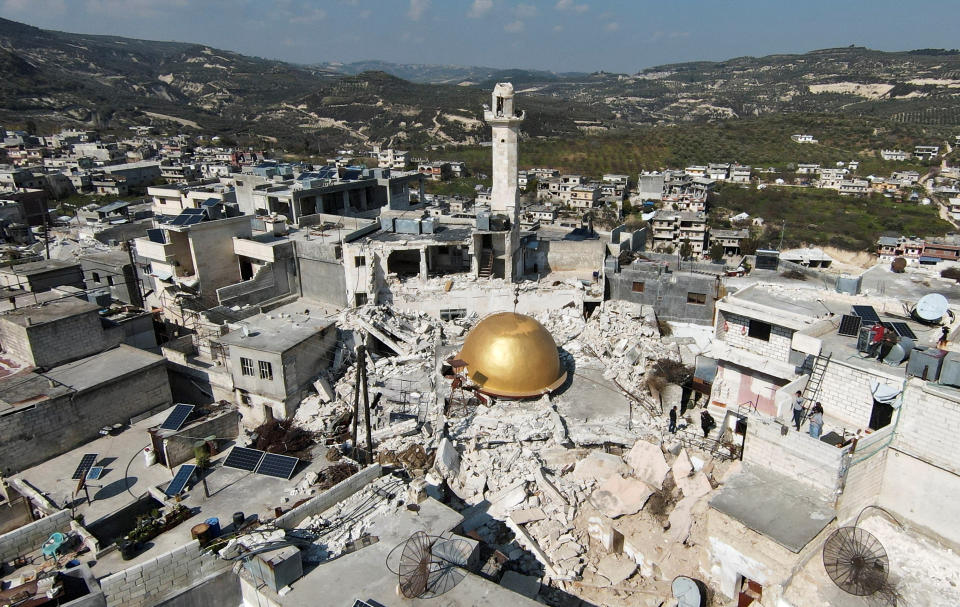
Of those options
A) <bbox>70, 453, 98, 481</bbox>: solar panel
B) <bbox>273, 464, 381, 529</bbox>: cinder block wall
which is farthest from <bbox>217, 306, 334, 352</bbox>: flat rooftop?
<bbox>273, 464, 381, 529</bbox>: cinder block wall

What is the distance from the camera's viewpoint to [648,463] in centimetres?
1496

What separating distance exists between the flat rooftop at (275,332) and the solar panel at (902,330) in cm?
1736

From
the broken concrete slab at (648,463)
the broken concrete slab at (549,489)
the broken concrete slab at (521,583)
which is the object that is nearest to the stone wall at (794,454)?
the broken concrete slab at (648,463)

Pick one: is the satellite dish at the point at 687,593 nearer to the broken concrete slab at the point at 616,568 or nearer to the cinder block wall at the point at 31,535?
the broken concrete slab at the point at 616,568

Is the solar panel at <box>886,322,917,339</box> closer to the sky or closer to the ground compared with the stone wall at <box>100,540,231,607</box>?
closer to the sky

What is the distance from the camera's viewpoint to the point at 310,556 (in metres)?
10.8

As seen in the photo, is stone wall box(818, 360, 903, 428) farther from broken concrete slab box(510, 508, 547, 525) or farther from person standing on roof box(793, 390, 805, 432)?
broken concrete slab box(510, 508, 547, 525)

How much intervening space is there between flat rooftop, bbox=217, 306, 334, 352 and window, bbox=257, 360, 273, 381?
511mm

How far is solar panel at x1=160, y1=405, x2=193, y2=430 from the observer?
16.7 metres

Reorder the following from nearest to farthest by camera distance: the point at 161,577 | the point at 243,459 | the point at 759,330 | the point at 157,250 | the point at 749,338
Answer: the point at 161,577 < the point at 243,459 < the point at 759,330 < the point at 749,338 < the point at 157,250

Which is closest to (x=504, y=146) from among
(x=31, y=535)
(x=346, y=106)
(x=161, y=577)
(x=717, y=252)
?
(x=161, y=577)

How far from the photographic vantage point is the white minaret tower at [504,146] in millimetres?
26750

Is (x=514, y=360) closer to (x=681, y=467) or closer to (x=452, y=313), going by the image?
(x=681, y=467)

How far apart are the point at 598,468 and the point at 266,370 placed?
11271 mm
